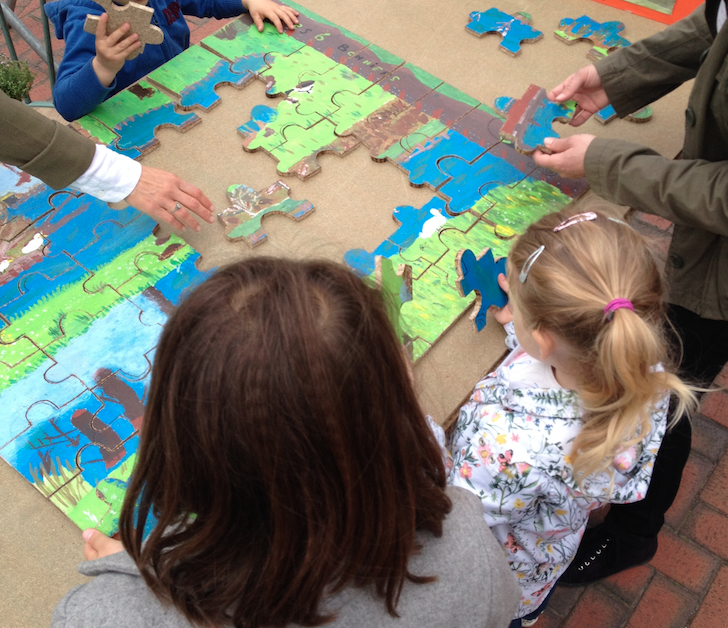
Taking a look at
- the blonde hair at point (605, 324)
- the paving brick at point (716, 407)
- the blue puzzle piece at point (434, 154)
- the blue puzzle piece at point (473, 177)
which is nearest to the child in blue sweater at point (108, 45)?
the blue puzzle piece at point (434, 154)

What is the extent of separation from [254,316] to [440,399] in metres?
0.86

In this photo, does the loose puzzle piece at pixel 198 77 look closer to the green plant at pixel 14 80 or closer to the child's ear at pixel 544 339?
the green plant at pixel 14 80

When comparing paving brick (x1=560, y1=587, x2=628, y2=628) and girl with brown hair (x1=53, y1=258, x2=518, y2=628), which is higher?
girl with brown hair (x1=53, y1=258, x2=518, y2=628)

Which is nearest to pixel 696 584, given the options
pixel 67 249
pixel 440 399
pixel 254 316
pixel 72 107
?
pixel 440 399

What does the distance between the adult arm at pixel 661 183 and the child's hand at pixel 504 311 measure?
0.39 m

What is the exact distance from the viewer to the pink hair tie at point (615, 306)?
1195mm

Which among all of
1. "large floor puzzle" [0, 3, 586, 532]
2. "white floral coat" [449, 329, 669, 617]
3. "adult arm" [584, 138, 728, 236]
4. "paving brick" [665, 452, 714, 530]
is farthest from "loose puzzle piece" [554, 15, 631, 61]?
"paving brick" [665, 452, 714, 530]

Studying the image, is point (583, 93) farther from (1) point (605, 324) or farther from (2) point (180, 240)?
(2) point (180, 240)

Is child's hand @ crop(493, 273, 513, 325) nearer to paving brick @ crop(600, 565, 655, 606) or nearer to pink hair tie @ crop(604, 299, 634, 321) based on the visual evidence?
pink hair tie @ crop(604, 299, 634, 321)

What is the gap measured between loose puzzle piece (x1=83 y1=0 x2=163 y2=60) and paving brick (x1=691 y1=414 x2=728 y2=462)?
2.74 metres

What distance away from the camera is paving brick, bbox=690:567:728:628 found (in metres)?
2.22

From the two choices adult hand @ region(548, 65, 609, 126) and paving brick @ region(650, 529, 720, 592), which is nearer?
adult hand @ region(548, 65, 609, 126)

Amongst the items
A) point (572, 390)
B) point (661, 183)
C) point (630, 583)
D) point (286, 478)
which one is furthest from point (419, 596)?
point (630, 583)

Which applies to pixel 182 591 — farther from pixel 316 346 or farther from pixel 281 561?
pixel 316 346
